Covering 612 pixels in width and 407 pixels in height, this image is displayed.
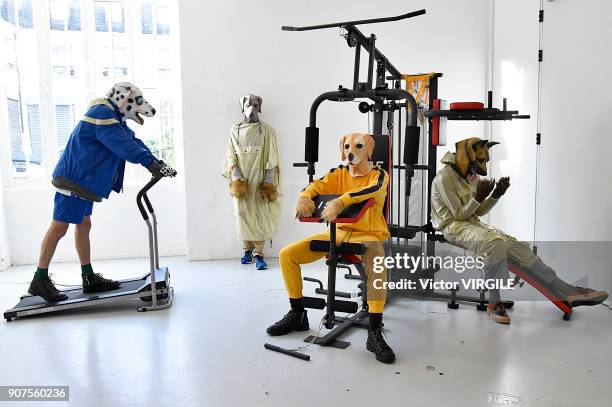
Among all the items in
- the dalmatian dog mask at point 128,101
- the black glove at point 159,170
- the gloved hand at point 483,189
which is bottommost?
the gloved hand at point 483,189

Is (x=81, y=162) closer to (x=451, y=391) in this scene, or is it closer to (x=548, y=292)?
(x=451, y=391)

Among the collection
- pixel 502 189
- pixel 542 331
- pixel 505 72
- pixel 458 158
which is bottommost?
pixel 542 331

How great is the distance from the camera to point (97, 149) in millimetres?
3535

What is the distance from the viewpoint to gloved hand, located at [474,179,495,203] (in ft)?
11.4

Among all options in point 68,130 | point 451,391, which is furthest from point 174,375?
point 68,130

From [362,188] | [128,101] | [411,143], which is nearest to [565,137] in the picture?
[411,143]

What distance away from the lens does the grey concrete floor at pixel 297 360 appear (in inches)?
92.6

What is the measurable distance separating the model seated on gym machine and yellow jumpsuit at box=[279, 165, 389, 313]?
61 cm

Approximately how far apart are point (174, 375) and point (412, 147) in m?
1.74

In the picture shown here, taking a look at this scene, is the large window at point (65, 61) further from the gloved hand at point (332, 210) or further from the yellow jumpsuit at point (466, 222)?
the gloved hand at point (332, 210)

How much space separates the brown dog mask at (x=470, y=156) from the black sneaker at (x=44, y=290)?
2.97m

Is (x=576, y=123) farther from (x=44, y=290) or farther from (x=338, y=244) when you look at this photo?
(x=44, y=290)

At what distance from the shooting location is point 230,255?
5.31m

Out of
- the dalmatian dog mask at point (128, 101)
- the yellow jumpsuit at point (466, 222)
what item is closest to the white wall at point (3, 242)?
the dalmatian dog mask at point (128, 101)
